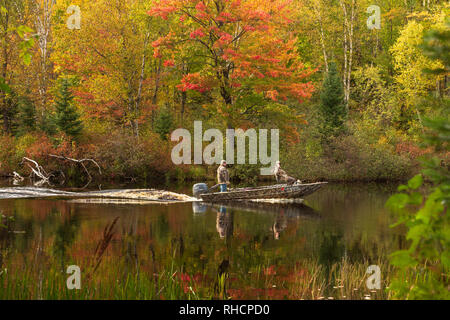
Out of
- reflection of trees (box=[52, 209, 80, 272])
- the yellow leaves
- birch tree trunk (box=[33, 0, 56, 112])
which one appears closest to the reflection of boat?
reflection of trees (box=[52, 209, 80, 272])

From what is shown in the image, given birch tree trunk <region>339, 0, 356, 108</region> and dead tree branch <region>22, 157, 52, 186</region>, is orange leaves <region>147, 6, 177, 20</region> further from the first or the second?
birch tree trunk <region>339, 0, 356, 108</region>

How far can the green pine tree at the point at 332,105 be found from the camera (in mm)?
35406

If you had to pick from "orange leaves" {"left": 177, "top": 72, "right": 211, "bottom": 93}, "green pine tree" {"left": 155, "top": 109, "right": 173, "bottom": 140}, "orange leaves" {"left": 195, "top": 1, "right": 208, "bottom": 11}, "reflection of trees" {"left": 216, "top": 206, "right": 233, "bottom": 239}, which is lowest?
"reflection of trees" {"left": 216, "top": 206, "right": 233, "bottom": 239}

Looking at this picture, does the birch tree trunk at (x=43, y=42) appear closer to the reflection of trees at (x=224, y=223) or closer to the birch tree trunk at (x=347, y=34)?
the birch tree trunk at (x=347, y=34)

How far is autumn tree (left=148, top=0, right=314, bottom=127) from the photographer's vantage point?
27.7m

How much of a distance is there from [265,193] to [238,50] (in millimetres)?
9421

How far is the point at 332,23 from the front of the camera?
147ft

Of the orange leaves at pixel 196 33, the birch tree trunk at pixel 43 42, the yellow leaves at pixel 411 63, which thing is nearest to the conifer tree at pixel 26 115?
the birch tree trunk at pixel 43 42

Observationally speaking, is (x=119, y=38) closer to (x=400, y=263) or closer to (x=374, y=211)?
(x=374, y=211)

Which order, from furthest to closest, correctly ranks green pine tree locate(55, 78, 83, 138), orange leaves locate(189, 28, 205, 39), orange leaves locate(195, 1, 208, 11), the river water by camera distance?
green pine tree locate(55, 78, 83, 138) < orange leaves locate(189, 28, 205, 39) < orange leaves locate(195, 1, 208, 11) < the river water

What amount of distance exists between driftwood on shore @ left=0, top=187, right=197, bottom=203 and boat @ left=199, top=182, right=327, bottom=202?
142 centimetres

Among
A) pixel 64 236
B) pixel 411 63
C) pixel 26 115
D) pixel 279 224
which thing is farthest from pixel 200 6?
pixel 411 63

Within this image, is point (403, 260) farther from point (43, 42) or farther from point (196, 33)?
point (43, 42)
